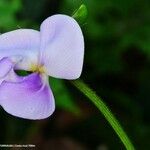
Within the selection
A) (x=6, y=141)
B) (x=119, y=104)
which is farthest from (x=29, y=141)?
(x=119, y=104)

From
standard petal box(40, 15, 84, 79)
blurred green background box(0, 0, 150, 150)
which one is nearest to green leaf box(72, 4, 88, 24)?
standard petal box(40, 15, 84, 79)

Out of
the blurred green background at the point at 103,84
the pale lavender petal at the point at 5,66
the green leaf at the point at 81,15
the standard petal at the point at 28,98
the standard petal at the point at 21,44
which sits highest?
the green leaf at the point at 81,15

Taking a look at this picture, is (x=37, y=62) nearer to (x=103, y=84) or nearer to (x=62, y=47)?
(x=62, y=47)

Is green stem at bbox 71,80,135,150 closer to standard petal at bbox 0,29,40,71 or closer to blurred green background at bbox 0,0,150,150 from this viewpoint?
standard petal at bbox 0,29,40,71

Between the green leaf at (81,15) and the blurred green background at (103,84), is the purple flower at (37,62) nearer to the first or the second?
the green leaf at (81,15)

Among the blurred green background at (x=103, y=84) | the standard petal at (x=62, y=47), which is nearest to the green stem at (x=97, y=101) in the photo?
the standard petal at (x=62, y=47)

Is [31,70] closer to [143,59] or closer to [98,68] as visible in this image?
[98,68]

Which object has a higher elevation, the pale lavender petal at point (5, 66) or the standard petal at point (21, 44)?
the standard petal at point (21, 44)

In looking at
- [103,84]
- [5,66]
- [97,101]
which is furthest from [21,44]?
[103,84]

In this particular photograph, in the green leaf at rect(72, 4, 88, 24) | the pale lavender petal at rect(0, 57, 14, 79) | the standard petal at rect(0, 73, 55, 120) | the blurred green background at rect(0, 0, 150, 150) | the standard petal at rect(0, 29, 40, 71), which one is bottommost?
the blurred green background at rect(0, 0, 150, 150)
